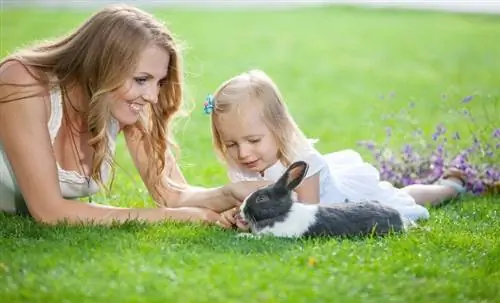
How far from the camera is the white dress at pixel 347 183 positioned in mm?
6121

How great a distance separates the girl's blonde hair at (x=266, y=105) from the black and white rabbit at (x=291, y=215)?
1.84ft

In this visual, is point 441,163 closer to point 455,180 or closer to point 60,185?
point 455,180

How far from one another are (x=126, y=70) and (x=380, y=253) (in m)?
1.67

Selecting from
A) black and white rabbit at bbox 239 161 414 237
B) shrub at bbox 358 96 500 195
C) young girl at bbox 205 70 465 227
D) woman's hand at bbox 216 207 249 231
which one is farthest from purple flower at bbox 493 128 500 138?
woman's hand at bbox 216 207 249 231

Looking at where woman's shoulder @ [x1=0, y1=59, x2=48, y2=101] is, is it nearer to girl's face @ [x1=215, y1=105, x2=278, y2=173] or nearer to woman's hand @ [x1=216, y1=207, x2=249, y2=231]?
girl's face @ [x1=215, y1=105, x2=278, y2=173]

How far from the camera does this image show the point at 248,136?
5.99 metres

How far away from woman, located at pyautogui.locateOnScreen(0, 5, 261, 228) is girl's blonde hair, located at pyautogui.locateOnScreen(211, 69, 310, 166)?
280mm

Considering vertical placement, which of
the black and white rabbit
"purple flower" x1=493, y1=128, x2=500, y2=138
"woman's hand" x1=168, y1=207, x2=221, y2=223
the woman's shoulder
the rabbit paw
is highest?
the woman's shoulder

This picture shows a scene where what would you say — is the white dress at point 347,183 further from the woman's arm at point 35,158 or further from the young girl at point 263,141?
the woman's arm at point 35,158

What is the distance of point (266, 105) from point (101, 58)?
99 centimetres

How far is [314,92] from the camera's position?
13.6 metres

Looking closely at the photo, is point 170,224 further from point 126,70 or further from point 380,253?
point 380,253

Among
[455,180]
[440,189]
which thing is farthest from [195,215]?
[455,180]

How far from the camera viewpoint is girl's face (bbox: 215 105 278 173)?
597 centimetres
